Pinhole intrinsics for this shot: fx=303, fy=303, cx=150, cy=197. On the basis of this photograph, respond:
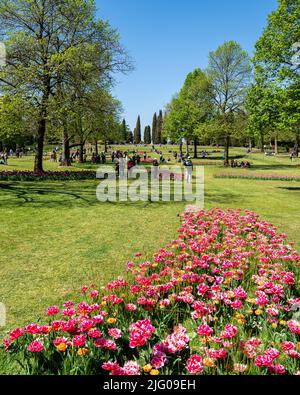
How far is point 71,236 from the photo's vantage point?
8.66 m

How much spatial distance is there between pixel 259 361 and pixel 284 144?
3846 inches

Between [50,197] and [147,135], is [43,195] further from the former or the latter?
[147,135]

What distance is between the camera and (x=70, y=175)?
22734 millimetres

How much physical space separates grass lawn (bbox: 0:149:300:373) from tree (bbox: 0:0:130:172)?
780 cm

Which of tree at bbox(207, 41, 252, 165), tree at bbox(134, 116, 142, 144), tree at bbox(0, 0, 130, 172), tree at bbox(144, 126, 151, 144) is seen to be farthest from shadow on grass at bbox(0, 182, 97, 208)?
tree at bbox(144, 126, 151, 144)

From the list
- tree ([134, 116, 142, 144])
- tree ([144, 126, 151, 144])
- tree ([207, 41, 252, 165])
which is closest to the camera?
tree ([207, 41, 252, 165])

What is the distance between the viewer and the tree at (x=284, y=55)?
18812mm

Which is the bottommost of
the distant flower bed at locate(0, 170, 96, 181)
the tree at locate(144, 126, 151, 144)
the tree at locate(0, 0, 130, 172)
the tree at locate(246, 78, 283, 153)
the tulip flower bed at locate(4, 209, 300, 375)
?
the tulip flower bed at locate(4, 209, 300, 375)

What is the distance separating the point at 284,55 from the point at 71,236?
18.9 meters

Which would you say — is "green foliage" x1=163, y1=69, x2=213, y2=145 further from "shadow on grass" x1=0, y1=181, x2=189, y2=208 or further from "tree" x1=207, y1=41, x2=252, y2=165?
"shadow on grass" x1=0, y1=181, x2=189, y2=208

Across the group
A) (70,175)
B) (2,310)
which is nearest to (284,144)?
(70,175)

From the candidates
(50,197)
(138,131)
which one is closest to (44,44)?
(50,197)

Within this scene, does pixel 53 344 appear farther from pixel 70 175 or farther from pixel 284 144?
pixel 284 144

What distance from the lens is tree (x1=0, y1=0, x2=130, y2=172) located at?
782 inches
